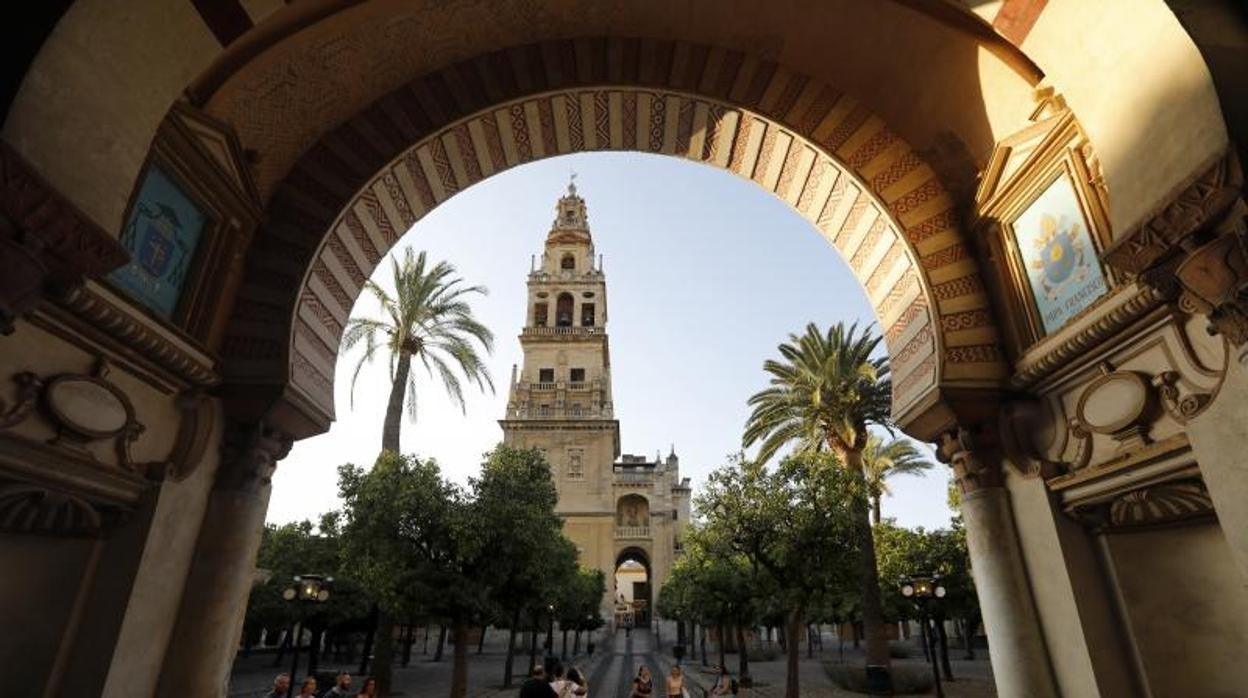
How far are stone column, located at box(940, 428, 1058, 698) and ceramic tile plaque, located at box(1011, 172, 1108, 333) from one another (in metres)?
1.67

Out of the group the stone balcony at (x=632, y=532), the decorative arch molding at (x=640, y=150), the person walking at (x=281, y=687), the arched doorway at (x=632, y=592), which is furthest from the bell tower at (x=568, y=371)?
the decorative arch molding at (x=640, y=150)

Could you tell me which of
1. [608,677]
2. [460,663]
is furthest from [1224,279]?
[608,677]

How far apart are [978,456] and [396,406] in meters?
16.5

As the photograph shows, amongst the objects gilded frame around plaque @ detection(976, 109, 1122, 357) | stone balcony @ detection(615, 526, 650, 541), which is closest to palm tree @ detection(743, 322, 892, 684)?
gilded frame around plaque @ detection(976, 109, 1122, 357)

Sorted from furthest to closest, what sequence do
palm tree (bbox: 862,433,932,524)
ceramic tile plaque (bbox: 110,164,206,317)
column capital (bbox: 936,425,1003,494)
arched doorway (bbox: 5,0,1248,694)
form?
Answer: palm tree (bbox: 862,433,932,524) → column capital (bbox: 936,425,1003,494) → ceramic tile plaque (bbox: 110,164,206,317) → arched doorway (bbox: 5,0,1248,694)

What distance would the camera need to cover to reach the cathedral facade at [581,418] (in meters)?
47.4

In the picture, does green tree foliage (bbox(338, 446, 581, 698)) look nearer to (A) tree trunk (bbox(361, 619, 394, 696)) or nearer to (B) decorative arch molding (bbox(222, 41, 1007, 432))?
(A) tree trunk (bbox(361, 619, 394, 696))

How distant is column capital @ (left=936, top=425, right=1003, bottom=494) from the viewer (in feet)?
22.7

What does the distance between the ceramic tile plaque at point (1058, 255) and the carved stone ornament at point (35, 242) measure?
8.12 metres

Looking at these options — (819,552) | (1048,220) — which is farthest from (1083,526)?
(819,552)

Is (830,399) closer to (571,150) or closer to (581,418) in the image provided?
(571,150)

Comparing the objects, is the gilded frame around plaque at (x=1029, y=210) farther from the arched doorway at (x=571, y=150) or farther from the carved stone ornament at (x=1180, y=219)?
the carved stone ornament at (x=1180, y=219)

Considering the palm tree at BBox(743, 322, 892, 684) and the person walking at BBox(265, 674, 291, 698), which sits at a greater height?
the palm tree at BBox(743, 322, 892, 684)

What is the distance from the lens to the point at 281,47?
6617 mm
